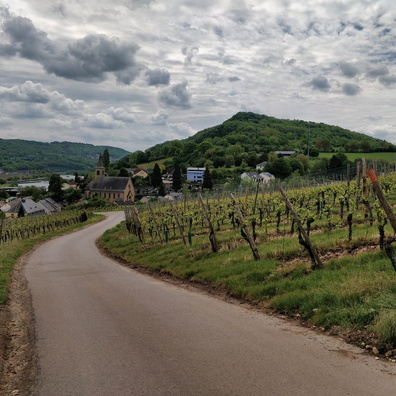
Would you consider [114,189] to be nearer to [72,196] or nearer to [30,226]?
[72,196]

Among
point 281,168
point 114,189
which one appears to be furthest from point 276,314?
point 114,189

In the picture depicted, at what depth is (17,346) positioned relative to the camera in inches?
311

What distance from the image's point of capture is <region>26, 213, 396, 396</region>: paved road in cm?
527

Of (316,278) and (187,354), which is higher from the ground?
(316,278)

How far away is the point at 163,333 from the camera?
7.71m

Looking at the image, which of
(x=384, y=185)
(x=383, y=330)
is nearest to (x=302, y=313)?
(x=383, y=330)

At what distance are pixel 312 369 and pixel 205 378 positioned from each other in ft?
4.96

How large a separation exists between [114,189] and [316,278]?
116107 mm

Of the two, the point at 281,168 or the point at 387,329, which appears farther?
the point at 281,168

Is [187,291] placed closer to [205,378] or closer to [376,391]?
[205,378]

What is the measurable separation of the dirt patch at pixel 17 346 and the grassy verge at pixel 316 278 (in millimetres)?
5046

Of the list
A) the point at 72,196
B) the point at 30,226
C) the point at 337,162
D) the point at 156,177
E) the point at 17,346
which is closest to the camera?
the point at 17,346

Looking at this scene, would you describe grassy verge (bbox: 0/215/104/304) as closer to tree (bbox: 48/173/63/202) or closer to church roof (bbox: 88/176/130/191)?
church roof (bbox: 88/176/130/191)

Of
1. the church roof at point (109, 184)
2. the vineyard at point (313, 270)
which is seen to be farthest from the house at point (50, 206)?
the vineyard at point (313, 270)
